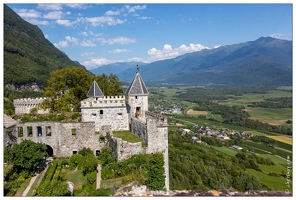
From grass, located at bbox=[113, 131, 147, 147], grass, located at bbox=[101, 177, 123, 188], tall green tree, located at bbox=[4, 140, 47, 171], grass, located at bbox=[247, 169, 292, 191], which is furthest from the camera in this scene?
grass, located at bbox=[247, 169, 292, 191]

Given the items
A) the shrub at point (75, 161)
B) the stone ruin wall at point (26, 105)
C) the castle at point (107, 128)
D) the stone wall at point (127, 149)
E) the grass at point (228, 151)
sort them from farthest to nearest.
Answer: the grass at point (228, 151) → the stone ruin wall at point (26, 105) → the shrub at point (75, 161) → the castle at point (107, 128) → the stone wall at point (127, 149)

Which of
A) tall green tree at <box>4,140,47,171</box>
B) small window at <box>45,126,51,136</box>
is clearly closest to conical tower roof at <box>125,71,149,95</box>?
small window at <box>45,126,51,136</box>

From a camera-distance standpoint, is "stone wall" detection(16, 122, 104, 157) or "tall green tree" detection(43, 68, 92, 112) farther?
"tall green tree" detection(43, 68, 92, 112)

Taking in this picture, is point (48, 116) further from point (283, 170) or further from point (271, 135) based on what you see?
point (271, 135)

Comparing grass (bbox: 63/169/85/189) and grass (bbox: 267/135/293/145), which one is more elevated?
grass (bbox: 63/169/85/189)

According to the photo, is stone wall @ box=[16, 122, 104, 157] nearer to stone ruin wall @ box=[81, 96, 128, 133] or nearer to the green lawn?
stone ruin wall @ box=[81, 96, 128, 133]

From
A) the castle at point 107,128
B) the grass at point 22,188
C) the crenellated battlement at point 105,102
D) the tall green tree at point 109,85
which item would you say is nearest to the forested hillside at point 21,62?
the tall green tree at point 109,85

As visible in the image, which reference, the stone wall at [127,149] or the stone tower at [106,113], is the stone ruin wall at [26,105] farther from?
the stone wall at [127,149]

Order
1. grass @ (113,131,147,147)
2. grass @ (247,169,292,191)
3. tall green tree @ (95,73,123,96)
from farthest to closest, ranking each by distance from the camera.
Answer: grass @ (247,169,292,191) → tall green tree @ (95,73,123,96) → grass @ (113,131,147,147)
